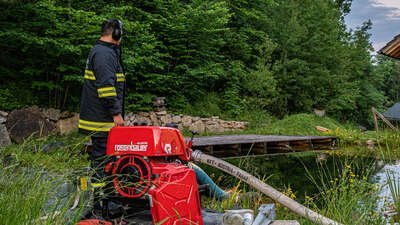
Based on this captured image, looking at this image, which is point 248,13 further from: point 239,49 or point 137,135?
point 137,135

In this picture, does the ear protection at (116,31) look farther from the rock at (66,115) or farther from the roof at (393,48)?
the rock at (66,115)

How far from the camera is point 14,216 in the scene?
1.76 metres

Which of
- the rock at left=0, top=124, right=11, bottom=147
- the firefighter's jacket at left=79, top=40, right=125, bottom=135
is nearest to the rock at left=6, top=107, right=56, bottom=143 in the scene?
the rock at left=0, top=124, right=11, bottom=147

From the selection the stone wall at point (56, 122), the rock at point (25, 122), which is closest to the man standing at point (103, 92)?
the stone wall at point (56, 122)

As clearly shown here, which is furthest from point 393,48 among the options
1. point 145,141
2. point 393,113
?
point 393,113

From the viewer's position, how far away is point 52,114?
11078mm

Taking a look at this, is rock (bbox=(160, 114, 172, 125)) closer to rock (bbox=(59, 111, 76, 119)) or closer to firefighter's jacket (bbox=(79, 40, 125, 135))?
rock (bbox=(59, 111, 76, 119))

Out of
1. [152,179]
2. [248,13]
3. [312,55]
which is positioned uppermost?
[248,13]

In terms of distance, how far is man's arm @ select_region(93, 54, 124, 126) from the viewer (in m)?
3.42

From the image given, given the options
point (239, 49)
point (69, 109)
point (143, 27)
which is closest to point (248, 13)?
point (239, 49)

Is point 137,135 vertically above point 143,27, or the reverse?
point 143,27

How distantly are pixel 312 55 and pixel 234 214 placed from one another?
17.6 metres

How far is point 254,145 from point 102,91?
8.12 metres

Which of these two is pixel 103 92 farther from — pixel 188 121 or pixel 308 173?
pixel 188 121
